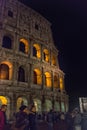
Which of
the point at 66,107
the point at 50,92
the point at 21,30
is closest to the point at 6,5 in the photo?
the point at 21,30

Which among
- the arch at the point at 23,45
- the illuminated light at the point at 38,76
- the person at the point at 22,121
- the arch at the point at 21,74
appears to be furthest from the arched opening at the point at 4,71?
the person at the point at 22,121

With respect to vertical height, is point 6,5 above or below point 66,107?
above

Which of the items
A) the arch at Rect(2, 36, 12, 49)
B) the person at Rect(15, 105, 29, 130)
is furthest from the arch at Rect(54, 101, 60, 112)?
the person at Rect(15, 105, 29, 130)

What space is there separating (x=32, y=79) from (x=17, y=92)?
2472 mm

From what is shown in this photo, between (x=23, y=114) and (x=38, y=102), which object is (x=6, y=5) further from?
(x=23, y=114)

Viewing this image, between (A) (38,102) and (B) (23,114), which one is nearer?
(B) (23,114)

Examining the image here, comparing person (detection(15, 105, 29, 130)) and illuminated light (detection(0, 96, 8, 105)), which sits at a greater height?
illuminated light (detection(0, 96, 8, 105))

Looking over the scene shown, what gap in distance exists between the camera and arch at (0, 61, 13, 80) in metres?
17.0

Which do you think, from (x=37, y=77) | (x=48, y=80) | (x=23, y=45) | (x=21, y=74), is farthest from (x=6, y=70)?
(x=48, y=80)

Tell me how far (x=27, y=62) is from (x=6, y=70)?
8.19ft

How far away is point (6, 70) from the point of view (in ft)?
56.8

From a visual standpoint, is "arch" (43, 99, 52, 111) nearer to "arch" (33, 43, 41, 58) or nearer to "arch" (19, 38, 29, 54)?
"arch" (33, 43, 41, 58)

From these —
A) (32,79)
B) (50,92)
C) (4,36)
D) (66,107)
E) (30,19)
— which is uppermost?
(30,19)

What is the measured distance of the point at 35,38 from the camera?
68.7 ft
